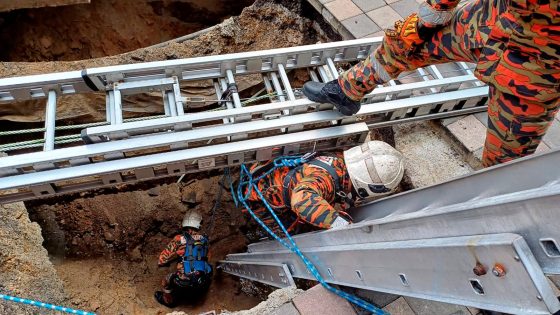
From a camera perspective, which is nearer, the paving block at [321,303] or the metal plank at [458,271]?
the metal plank at [458,271]

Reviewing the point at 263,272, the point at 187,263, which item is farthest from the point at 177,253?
the point at 263,272

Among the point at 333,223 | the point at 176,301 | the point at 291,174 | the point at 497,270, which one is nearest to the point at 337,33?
the point at 291,174

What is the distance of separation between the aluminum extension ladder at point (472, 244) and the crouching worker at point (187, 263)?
2025 mm

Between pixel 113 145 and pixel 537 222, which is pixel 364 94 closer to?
pixel 113 145

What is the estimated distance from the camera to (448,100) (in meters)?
3.97

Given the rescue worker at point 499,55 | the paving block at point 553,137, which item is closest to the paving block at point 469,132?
the paving block at point 553,137

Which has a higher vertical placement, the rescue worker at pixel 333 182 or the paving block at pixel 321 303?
the rescue worker at pixel 333 182

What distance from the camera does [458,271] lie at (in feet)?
5.96

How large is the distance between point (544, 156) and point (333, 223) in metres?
1.71

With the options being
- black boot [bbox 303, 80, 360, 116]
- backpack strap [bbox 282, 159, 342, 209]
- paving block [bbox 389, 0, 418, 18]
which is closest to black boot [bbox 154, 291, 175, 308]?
backpack strap [bbox 282, 159, 342, 209]

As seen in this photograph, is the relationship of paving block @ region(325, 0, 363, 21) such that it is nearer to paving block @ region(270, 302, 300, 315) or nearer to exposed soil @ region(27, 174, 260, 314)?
exposed soil @ region(27, 174, 260, 314)

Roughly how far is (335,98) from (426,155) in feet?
3.71

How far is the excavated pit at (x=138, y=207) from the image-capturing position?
4629 mm

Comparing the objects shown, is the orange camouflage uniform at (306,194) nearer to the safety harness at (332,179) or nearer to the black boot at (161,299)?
the safety harness at (332,179)
